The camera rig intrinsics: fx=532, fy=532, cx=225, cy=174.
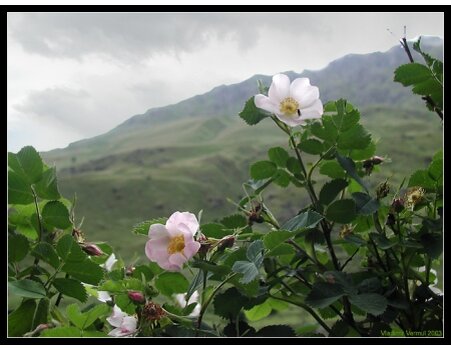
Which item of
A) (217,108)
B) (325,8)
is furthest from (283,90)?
(217,108)

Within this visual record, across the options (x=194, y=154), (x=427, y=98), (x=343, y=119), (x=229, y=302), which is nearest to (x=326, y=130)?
(x=343, y=119)

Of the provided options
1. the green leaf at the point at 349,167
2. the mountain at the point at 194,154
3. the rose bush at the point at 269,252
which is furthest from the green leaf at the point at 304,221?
the mountain at the point at 194,154

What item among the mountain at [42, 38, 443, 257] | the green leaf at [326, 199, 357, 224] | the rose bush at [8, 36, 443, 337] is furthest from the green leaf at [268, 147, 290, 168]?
the mountain at [42, 38, 443, 257]

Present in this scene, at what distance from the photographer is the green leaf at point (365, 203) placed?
60 cm

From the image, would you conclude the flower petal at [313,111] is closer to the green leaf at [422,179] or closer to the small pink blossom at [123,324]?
the green leaf at [422,179]

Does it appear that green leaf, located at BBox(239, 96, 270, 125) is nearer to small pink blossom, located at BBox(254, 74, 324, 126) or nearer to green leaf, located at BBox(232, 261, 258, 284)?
small pink blossom, located at BBox(254, 74, 324, 126)

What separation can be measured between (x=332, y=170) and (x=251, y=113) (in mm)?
133

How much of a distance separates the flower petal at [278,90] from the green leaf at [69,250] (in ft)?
0.91

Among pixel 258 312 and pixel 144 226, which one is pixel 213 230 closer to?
pixel 144 226

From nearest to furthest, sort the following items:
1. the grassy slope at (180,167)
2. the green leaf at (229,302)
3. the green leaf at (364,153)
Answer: the green leaf at (229,302)
the green leaf at (364,153)
the grassy slope at (180,167)

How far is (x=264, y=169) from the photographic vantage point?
713 mm

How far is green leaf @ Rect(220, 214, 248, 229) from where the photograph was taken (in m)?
0.66

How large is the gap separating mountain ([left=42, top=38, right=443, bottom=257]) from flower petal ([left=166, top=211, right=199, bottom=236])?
3289 cm
